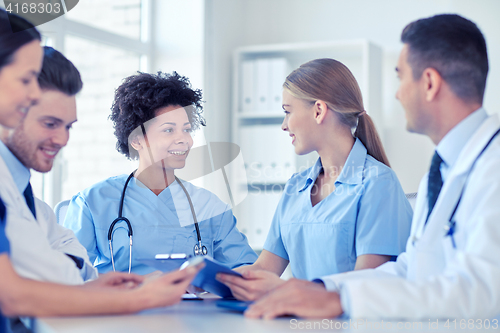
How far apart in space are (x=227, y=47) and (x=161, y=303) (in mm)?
2636

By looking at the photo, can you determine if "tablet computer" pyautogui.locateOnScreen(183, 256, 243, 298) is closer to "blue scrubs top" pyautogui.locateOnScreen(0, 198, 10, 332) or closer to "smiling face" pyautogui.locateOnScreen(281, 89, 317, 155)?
"blue scrubs top" pyautogui.locateOnScreen(0, 198, 10, 332)

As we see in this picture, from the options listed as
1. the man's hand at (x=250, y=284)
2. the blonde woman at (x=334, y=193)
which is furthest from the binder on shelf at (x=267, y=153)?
the man's hand at (x=250, y=284)

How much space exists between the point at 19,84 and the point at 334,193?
920 mm

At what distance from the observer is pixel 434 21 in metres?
1.04

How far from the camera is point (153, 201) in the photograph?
175 centimetres

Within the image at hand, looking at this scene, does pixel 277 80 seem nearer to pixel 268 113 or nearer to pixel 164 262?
pixel 268 113

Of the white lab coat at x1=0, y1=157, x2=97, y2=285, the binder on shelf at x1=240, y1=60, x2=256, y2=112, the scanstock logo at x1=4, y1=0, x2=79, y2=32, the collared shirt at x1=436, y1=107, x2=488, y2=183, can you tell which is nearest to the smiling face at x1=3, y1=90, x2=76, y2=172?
the white lab coat at x1=0, y1=157, x2=97, y2=285

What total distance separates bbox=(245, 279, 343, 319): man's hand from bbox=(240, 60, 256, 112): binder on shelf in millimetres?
2315

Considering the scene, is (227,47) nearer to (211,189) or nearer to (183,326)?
(211,189)

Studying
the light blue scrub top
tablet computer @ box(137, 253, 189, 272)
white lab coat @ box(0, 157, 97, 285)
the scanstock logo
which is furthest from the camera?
the scanstock logo

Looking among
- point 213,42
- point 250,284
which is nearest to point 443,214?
point 250,284

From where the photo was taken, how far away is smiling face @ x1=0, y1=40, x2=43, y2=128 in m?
0.95

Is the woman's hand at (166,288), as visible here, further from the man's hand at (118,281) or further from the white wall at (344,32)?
the white wall at (344,32)

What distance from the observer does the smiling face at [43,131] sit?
112 cm
